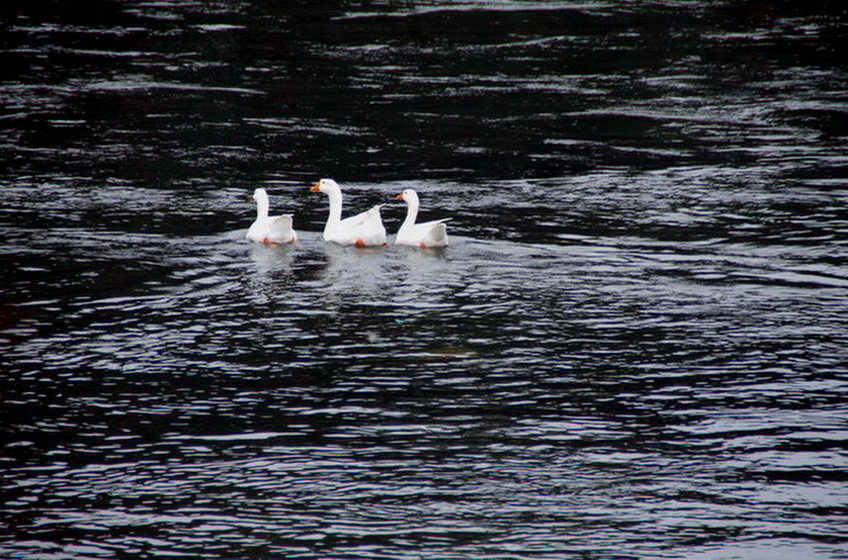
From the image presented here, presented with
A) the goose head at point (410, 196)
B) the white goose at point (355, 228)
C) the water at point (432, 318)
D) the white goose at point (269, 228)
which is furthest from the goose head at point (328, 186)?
the goose head at point (410, 196)

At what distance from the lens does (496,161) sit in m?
24.0

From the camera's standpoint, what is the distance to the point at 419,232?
1856 centimetres

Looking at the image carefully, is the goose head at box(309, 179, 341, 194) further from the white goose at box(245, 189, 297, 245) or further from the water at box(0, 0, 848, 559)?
the white goose at box(245, 189, 297, 245)

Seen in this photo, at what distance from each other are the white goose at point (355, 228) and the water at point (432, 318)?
223 mm

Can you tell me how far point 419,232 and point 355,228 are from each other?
0.93m

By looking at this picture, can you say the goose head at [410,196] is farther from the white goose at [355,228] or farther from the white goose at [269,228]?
the white goose at [269,228]

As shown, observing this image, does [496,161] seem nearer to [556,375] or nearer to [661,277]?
[661,277]

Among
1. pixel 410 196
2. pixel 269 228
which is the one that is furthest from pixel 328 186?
Result: pixel 269 228

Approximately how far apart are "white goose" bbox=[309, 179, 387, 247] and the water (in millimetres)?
223

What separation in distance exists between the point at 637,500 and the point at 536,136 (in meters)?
15.5

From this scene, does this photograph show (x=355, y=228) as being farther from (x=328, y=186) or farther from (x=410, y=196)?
(x=328, y=186)

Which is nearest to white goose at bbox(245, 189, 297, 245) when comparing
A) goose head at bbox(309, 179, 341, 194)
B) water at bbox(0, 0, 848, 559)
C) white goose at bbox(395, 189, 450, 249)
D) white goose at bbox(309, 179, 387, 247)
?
water at bbox(0, 0, 848, 559)

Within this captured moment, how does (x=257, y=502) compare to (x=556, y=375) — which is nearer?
(x=257, y=502)

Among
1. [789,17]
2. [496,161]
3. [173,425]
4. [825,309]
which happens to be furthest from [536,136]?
[789,17]
